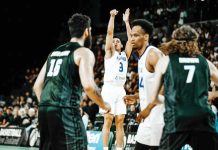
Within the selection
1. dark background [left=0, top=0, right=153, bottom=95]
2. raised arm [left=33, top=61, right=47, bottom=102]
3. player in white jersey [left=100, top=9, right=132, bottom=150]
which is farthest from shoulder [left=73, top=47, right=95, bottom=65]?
dark background [left=0, top=0, right=153, bottom=95]

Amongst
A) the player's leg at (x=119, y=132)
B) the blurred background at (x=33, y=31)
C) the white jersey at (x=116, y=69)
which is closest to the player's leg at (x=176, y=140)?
the player's leg at (x=119, y=132)

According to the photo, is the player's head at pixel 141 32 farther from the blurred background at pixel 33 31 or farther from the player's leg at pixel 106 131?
the blurred background at pixel 33 31

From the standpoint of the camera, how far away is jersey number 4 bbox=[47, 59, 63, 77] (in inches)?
211

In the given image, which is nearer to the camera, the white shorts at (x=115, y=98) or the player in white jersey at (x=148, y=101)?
the player in white jersey at (x=148, y=101)

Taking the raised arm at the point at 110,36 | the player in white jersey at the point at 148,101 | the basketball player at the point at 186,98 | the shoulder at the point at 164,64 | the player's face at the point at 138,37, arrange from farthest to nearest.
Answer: the raised arm at the point at 110,36, the player's face at the point at 138,37, the player in white jersey at the point at 148,101, the shoulder at the point at 164,64, the basketball player at the point at 186,98

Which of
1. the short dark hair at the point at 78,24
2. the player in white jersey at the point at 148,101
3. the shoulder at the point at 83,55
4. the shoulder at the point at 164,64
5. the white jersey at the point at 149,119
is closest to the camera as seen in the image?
the shoulder at the point at 164,64

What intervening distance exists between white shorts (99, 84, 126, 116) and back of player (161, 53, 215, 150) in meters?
5.22

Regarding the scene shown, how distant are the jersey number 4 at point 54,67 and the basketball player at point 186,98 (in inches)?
43.6

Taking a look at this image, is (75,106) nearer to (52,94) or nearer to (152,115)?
(52,94)

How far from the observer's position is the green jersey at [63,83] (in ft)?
17.4

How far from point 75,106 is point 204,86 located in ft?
4.72

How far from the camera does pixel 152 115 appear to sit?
6.39m

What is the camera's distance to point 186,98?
495cm

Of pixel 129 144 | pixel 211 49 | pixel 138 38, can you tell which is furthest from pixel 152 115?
pixel 211 49
